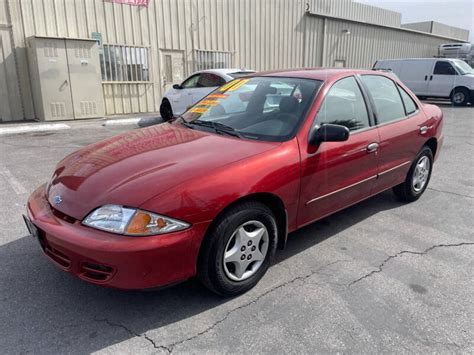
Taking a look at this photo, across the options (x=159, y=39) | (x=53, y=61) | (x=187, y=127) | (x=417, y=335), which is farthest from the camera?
(x=159, y=39)

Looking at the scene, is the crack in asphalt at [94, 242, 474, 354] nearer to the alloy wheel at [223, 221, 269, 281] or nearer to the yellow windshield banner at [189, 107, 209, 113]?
the alloy wheel at [223, 221, 269, 281]

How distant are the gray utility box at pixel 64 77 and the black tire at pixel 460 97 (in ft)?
46.6

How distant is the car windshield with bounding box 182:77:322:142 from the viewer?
317 centimetres


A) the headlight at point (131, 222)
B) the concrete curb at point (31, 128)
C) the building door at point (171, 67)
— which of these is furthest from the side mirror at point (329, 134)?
the building door at point (171, 67)

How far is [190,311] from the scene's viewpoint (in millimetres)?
2602

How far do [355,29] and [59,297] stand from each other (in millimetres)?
21195

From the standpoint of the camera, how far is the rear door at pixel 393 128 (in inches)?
153

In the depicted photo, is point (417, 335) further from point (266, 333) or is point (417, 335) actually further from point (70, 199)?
point (70, 199)

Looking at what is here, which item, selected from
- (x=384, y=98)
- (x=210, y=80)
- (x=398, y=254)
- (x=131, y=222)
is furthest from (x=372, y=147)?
(x=210, y=80)

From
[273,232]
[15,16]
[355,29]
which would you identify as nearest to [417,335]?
[273,232]

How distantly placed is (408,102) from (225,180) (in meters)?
2.94

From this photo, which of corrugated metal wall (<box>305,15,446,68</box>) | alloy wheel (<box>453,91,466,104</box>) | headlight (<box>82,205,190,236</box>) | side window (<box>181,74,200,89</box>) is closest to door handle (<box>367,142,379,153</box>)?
headlight (<box>82,205,190,236</box>)

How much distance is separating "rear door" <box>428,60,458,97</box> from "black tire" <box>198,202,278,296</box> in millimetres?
16618

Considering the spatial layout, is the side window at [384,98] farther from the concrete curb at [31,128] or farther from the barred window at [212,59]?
the barred window at [212,59]
